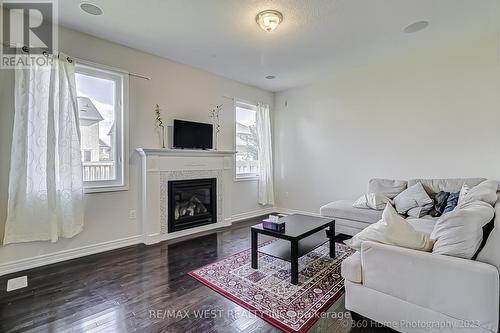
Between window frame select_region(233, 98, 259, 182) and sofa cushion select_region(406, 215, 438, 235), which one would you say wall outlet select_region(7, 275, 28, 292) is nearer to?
window frame select_region(233, 98, 259, 182)

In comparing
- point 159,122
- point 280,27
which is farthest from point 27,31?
point 280,27

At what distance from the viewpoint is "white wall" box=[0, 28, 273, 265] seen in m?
2.69

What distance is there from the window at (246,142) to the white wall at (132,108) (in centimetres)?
32

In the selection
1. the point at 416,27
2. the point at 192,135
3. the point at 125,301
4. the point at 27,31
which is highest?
the point at 416,27

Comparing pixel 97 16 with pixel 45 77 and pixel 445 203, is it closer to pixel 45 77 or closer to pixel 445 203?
pixel 45 77

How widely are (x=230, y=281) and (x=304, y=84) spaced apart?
171 inches

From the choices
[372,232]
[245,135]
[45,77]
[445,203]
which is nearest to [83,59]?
[45,77]

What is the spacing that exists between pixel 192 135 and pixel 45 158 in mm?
2023

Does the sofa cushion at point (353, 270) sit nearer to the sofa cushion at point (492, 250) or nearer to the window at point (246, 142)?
the sofa cushion at point (492, 250)

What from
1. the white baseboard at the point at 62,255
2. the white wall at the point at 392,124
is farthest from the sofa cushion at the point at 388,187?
the white baseboard at the point at 62,255

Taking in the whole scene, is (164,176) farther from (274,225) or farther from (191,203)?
(274,225)

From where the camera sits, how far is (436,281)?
1485 mm

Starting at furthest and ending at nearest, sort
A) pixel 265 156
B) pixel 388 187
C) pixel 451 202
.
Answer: pixel 265 156
pixel 388 187
pixel 451 202

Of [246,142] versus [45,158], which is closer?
[45,158]
